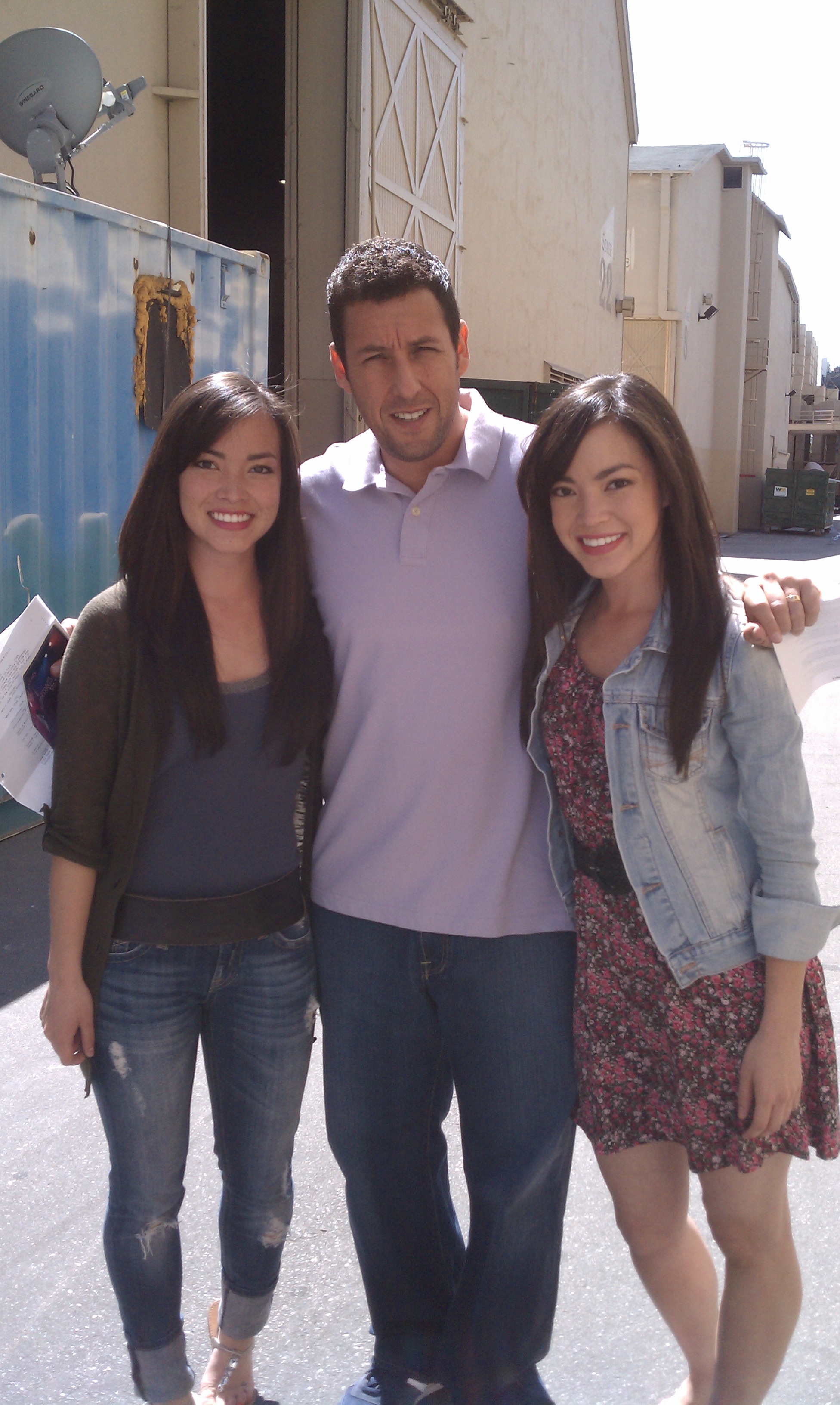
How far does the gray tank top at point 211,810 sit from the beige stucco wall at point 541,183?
1145 centimetres

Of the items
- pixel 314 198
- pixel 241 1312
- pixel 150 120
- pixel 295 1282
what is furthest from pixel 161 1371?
pixel 314 198

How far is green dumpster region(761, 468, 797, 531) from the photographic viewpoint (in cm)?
2784

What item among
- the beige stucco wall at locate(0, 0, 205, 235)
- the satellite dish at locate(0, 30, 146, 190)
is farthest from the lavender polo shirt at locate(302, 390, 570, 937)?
the beige stucco wall at locate(0, 0, 205, 235)

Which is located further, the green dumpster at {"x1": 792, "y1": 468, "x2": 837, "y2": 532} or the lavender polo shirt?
the green dumpster at {"x1": 792, "y1": 468, "x2": 837, "y2": 532}

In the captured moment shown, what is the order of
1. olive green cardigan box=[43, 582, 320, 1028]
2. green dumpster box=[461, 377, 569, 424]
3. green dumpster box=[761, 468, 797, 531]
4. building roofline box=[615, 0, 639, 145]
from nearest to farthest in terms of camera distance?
olive green cardigan box=[43, 582, 320, 1028] < green dumpster box=[461, 377, 569, 424] < building roofline box=[615, 0, 639, 145] < green dumpster box=[761, 468, 797, 531]

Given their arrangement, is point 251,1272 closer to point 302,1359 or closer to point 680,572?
point 302,1359

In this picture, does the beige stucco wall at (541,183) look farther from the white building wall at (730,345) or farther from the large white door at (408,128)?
the white building wall at (730,345)

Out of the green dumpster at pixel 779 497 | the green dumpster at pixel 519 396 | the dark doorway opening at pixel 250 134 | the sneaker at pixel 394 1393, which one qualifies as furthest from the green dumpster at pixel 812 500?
the sneaker at pixel 394 1393

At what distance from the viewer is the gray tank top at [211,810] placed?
6.42ft

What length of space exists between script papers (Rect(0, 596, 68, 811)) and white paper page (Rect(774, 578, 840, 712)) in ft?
3.87

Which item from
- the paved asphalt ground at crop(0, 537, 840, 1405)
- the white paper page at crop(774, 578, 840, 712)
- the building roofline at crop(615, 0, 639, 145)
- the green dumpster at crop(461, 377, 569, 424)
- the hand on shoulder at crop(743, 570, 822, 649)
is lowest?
the paved asphalt ground at crop(0, 537, 840, 1405)

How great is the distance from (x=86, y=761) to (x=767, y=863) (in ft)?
3.50

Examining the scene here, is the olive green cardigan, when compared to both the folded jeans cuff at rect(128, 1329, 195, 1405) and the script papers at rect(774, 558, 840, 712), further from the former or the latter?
the script papers at rect(774, 558, 840, 712)

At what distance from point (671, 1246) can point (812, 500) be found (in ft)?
91.7
